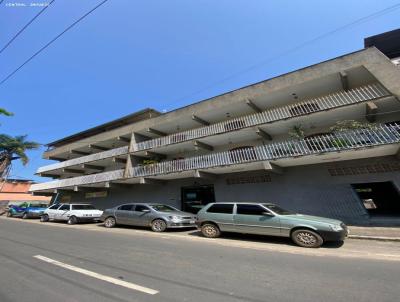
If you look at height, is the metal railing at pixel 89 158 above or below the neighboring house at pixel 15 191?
above

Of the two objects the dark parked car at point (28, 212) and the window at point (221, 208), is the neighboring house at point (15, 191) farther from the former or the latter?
the window at point (221, 208)

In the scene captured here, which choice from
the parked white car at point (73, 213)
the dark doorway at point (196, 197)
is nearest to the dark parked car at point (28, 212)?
the parked white car at point (73, 213)

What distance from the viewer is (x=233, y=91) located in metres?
15.6

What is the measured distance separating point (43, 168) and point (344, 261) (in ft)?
103

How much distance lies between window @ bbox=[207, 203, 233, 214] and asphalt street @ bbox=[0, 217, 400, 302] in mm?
1692

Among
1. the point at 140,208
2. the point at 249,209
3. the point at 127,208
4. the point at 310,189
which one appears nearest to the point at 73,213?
the point at 127,208

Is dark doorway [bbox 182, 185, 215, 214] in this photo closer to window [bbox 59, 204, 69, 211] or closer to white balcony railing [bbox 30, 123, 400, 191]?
white balcony railing [bbox 30, 123, 400, 191]

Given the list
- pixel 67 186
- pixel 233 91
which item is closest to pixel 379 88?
pixel 233 91

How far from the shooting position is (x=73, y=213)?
15.9 meters

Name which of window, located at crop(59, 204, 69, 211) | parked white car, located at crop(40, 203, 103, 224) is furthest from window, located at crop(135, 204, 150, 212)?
window, located at crop(59, 204, 69, 211)

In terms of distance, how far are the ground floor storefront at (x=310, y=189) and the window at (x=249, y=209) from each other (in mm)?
5450

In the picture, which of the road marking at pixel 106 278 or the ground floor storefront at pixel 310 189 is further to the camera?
the ground floor storefront at pixel 310 189

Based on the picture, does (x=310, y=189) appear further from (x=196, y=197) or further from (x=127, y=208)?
(x=127, y=208)

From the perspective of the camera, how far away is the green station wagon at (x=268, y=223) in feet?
23.1
